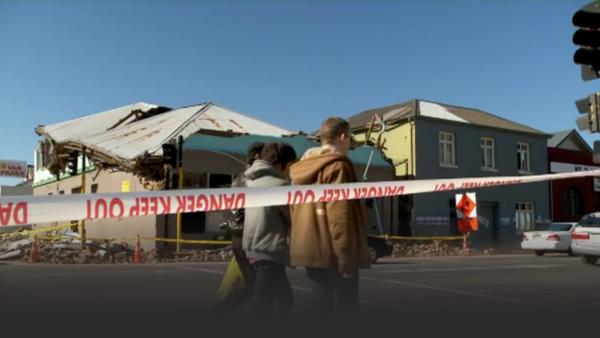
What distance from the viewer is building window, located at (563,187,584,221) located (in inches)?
1302

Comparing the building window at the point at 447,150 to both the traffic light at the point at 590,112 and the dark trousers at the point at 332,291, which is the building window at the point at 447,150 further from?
the dark trousers at the point at 332,291

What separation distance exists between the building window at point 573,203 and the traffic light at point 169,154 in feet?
77.5

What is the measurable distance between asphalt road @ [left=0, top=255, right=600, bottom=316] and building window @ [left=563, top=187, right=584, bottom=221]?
23019mm

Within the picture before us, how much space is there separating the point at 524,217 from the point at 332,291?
95.7ft

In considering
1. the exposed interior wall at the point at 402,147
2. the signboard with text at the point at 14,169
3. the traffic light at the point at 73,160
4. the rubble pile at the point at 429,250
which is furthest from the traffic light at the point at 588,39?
the signboard with text at the point at 14,169

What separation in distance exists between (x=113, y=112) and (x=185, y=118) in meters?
10.9

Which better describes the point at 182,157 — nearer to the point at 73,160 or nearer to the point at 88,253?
the point at 88,253

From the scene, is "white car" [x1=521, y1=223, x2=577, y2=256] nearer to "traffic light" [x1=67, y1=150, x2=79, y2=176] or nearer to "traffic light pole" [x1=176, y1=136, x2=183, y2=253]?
"traffic light pole" [x1=176, y1=136, x2=183, y2=253]

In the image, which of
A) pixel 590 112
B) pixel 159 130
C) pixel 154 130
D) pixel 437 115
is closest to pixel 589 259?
pixel 590 112

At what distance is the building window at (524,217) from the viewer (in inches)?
1214

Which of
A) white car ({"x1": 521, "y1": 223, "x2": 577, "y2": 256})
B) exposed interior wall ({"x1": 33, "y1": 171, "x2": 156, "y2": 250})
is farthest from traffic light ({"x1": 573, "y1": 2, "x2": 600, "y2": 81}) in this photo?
exposed interior wall ({"x1": 33, "y1": 171, "x2": 156, "y2": 250})

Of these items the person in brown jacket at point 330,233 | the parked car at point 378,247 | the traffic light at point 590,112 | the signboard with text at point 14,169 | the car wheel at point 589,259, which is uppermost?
the signboard with text at point 14,169

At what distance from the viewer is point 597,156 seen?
31.9 ft

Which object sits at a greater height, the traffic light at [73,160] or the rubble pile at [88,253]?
the traffic light at [73,160]
